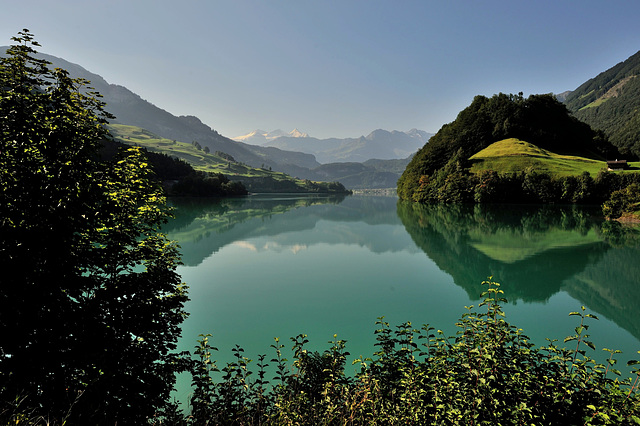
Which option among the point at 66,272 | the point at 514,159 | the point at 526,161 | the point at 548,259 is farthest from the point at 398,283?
the point at 514,159

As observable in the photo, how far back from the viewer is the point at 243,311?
64.2 ft

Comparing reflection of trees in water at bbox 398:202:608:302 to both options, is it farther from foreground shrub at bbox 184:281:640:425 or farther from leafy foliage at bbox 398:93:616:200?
leafy foliage at bbox 398:93:616:200

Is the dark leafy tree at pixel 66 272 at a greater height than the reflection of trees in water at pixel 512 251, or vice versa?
the dark leafy tree at pixel 66 272

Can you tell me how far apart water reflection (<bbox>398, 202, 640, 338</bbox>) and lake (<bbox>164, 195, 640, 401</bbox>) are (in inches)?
4.4

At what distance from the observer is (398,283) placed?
25906mm

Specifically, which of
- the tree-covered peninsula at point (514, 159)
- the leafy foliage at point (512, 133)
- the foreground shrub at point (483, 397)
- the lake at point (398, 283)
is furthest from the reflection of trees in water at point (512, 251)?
the leafy foliage at point (512, 133)

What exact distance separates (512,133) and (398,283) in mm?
147235

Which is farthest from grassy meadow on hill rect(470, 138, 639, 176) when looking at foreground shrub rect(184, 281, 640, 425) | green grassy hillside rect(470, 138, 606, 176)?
foreground shrub rect(184, 281, 640, 425)

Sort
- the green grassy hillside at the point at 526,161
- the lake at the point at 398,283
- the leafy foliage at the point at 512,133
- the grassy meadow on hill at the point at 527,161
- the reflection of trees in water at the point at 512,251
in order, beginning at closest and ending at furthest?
the lake at the point at 398,283, the reflection of trees in water at the point at 512,251, the grassy meadow on hill at the point at 527,161, the green grassy hillside at the point at 526,161, the leafy foliage at the point at 512,133

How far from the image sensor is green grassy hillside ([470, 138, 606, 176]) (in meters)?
100

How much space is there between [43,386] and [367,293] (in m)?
20.0

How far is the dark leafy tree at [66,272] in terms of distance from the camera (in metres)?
5.81

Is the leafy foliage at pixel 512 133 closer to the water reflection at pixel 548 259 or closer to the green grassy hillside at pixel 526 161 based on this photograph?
the green grassy hillside at pixel 526 161

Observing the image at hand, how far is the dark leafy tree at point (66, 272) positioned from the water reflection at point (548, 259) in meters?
22.5
